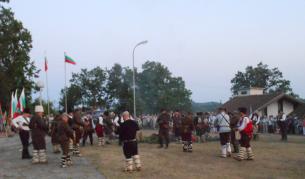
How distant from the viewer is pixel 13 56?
149 feet

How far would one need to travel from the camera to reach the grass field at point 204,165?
11998mm

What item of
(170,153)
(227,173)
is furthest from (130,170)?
(170,153)

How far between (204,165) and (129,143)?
3.10 metres

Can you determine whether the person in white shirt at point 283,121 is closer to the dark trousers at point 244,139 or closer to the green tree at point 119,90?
the dark trousers at point 244,139

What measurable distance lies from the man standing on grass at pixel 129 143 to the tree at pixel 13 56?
34055 mm

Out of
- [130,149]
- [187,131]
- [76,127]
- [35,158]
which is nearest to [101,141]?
[76,127]

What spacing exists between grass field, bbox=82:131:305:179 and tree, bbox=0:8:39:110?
1165 inches

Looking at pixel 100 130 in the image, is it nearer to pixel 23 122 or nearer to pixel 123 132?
pixel 23 122

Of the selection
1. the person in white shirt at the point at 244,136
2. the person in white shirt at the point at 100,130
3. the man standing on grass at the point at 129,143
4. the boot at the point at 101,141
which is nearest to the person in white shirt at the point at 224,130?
the person in white shirt at the point at 244,136

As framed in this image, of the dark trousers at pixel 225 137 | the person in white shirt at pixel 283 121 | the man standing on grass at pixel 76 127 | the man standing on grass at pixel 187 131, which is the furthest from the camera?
the person in white shirt at pixel 283 121

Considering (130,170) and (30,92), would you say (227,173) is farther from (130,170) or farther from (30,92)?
(30,92)

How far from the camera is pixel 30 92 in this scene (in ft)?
153

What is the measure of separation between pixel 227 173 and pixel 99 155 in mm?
6162

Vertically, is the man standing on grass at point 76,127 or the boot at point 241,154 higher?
the man standing on grass at point 76,127
